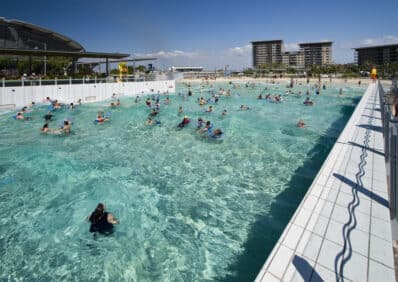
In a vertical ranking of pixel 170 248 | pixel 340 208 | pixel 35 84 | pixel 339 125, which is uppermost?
pixel 35 84

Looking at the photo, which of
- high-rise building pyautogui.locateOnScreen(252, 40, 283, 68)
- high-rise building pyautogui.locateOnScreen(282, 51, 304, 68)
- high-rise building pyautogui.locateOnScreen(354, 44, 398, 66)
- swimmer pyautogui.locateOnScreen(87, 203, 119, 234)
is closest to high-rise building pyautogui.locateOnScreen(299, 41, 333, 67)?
high-rise building pyautogui.locateOnScreen(282, 51, 304, 68)

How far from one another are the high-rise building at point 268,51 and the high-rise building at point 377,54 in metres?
43.0

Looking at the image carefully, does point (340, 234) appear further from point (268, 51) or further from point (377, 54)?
point (268, 51)

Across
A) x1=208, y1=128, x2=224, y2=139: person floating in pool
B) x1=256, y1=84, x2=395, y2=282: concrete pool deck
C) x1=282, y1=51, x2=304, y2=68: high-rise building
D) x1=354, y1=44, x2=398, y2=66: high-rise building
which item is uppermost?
x1=282, y1=51, x2=304, y2=68: high-rise building

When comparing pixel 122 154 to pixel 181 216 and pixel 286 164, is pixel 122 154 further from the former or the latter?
pixel 286 164

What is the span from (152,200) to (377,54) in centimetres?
13333

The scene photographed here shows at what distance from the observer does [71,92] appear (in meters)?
24.8

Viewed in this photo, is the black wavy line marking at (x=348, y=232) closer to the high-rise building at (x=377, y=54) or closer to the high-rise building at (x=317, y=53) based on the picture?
the high-rise building at (x=377, y=54)

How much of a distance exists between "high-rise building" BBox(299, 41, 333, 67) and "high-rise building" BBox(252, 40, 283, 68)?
45.7ft

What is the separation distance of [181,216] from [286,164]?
492 centimetres

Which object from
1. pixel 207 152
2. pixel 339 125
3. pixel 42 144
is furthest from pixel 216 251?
pixel 339 125

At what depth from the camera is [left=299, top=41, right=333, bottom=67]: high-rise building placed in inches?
5325

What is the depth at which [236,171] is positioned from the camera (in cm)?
874

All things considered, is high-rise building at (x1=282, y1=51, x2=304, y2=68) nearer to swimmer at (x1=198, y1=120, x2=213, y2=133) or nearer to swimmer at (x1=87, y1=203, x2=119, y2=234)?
swimmer at (x1=198, y1=120, x2=213, y2=133)
